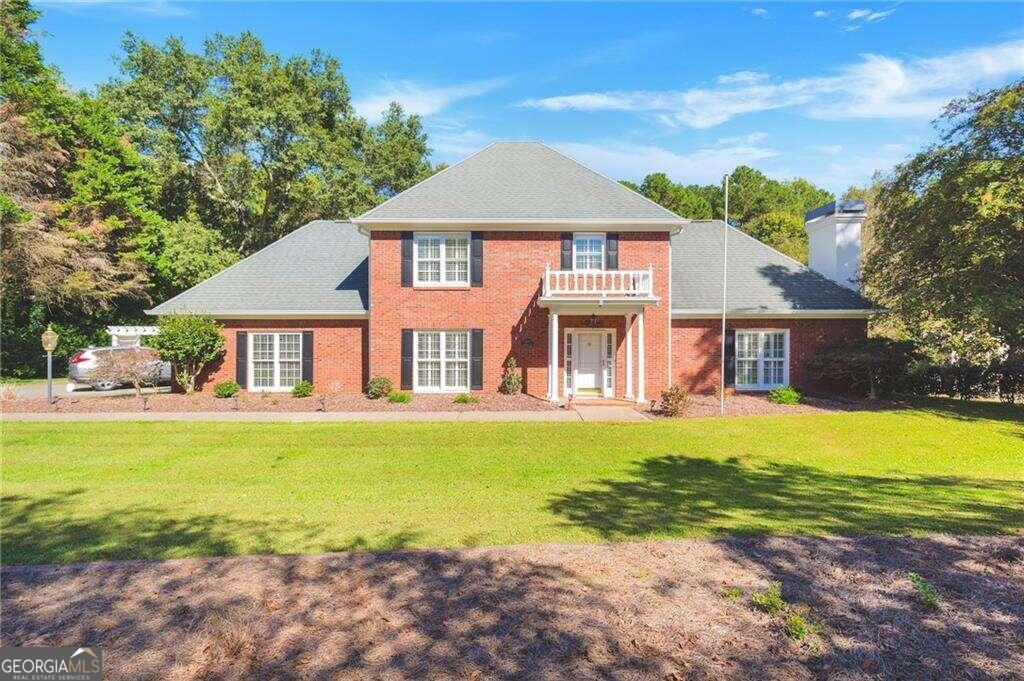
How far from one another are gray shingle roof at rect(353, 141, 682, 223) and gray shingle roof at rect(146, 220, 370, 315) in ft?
10.7

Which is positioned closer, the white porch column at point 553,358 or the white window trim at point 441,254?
the white porch column at point 553,358

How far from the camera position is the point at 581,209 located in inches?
717

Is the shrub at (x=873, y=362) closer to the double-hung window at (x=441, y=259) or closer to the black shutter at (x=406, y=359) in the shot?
the double-hung window at (x=441, y=259)

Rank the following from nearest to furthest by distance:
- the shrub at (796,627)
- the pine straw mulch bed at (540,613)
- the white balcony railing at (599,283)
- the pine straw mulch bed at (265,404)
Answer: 1. the pine straw mulch bed at (540,613)
2. the shrub at (796,627)
3. the pine straw mulch bed at (265,404)
4. the white balcony railing at (599,283)

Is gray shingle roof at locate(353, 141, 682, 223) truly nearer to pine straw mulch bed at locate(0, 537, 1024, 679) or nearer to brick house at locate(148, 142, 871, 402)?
brick house at locate(148, 142, 871, 402)

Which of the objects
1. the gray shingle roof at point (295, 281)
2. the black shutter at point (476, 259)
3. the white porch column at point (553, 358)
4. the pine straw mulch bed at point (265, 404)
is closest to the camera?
the pine straw mulch bed at point (265, 404)

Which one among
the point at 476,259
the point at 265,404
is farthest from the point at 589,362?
the point at 265,404

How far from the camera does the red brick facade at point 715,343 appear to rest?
62.3 ft

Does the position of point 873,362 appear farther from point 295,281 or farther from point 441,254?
point 295,281

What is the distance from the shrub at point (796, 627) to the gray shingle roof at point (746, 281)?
15152 mm

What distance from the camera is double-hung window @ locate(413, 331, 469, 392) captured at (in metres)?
18.5

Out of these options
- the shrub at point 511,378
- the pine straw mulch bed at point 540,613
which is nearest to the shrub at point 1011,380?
the shrub at point 511,378

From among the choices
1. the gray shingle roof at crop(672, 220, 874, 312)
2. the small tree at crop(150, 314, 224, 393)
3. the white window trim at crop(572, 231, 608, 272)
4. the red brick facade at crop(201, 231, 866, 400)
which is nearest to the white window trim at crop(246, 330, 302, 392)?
the small tree at crop(150, 314, 224, 393)

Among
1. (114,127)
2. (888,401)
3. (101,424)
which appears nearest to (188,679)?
(101,424)
